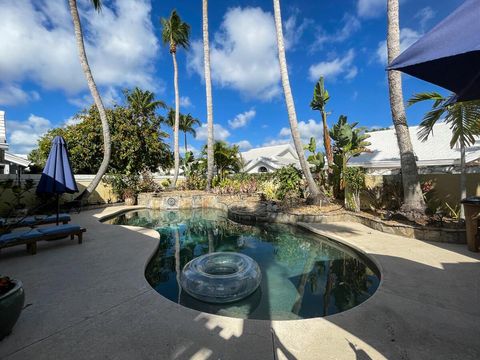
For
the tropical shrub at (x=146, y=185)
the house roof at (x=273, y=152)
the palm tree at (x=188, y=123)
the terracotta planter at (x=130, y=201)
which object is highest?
the palm tree at (x=188, y=123)

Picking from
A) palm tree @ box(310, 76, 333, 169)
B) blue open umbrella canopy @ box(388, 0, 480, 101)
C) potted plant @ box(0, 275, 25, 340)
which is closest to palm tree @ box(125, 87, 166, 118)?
palm tree @ box(310, 76, 333, 169)

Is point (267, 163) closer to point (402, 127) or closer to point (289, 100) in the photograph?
point (289, 100)

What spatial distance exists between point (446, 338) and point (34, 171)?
22.8m

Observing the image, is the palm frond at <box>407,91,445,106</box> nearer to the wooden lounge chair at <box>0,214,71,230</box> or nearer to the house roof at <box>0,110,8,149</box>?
the wooden lounge chair at <box>0,214,71,230</box>

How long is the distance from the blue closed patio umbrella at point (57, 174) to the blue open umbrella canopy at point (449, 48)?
9.35m

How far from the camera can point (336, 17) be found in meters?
12.9

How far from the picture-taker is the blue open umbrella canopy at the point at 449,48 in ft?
4.86

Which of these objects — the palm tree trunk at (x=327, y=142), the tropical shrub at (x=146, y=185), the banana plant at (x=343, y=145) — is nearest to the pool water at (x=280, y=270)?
the banana plant at (x=343, y=145)

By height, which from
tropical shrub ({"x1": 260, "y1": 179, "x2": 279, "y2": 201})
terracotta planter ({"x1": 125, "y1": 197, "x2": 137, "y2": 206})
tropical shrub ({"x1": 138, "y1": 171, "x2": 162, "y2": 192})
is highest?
tropical shrub ({"x1": 138, "y1": 171, "x2": 162, "y2": 192})

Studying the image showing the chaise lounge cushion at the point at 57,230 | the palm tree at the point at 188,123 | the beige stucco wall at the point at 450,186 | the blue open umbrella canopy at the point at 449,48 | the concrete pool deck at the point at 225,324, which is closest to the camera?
the blue open umbrella canopy at the point at 449,48

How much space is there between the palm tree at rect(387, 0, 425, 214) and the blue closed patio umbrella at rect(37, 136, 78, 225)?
11227 millimetres

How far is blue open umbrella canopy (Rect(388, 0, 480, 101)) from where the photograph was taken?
4.86 ft

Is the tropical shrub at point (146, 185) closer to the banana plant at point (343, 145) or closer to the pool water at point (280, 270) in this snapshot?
the pool water at point (280, 270)

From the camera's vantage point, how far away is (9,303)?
240cm
